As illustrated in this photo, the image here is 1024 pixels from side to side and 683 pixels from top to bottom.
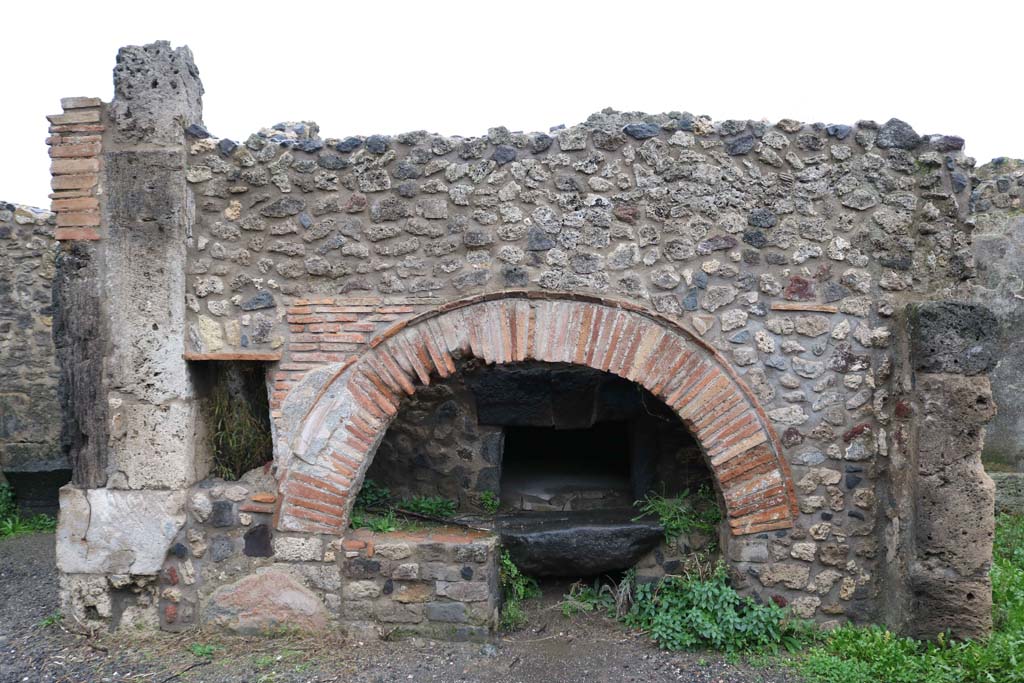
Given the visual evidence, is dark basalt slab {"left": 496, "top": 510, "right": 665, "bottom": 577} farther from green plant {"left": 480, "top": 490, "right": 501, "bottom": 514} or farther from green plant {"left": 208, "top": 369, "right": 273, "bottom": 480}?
green plant {"left": 208, "top": 369, "right": 273, "bottom": 480}

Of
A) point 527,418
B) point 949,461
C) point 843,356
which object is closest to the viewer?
point 949,461

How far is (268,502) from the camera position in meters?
4.21

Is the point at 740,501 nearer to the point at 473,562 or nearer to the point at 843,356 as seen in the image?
the point at 843,356

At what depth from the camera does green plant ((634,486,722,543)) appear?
14.9 ft

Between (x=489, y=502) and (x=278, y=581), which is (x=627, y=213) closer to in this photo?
(x=489, y=502)

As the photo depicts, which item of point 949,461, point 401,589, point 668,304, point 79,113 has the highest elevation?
point 79,113

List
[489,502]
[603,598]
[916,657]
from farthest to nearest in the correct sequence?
1. [489,502]
2. [603,598]
3. [916,657]

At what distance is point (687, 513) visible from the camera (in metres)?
4.66

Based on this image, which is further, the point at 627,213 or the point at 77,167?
the point at 77,167

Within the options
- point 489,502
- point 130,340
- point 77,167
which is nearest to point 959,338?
point 489,502

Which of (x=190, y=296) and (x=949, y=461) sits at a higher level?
(x=190, y=296)

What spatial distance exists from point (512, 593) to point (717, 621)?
1315 millimetres

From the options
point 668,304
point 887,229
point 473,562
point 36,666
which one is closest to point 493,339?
point 668,304

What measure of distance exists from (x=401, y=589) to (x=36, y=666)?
6.48 ft
